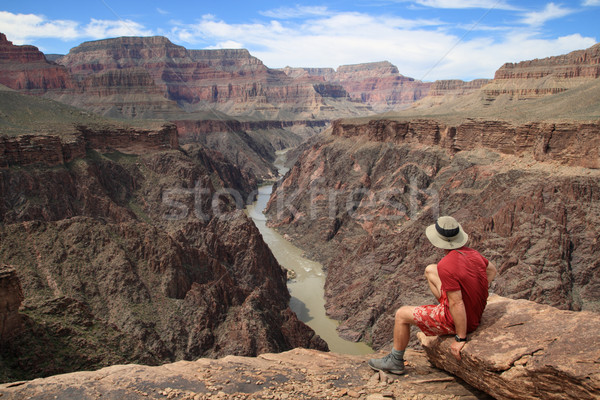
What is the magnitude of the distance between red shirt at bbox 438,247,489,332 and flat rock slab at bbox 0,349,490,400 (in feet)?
5.20

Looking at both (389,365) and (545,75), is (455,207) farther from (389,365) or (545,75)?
(545,75)

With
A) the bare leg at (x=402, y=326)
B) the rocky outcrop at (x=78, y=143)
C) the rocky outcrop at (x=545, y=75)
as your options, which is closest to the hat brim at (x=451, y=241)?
the bare leg at (x=402, y=326)

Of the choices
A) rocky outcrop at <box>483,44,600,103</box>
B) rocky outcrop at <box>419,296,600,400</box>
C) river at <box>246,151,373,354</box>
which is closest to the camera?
rocky outcrop at <box>419,296,600,400</box>

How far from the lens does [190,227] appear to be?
116 feet

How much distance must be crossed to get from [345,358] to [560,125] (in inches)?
1269

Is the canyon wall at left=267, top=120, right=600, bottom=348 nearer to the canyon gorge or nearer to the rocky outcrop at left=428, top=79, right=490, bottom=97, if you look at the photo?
the canyon gorge

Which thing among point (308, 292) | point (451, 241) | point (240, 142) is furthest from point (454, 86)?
point (451, 241)

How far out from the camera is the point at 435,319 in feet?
27.3

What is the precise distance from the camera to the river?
2780 cm

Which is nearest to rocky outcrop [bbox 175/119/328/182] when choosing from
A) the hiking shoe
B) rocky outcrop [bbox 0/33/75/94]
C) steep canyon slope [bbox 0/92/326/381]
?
steep canyon slope [bbox 0/92/326/381]

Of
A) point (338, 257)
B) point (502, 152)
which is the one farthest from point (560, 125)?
point (338, 257)

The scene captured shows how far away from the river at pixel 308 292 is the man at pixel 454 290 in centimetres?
1930

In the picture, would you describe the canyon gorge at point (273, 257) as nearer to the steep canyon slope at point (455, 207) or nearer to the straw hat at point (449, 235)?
the steep canyon slope at point (455, 207)

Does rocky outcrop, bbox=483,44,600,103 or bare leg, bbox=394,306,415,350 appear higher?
rocky outcrop, bbox=483,44,600,103
